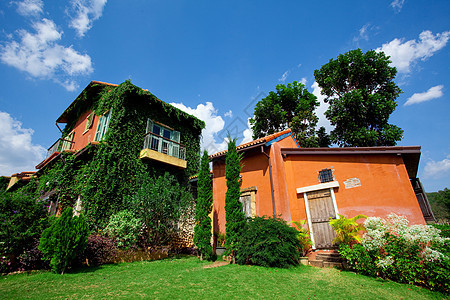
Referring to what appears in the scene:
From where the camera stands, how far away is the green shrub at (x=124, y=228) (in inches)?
330

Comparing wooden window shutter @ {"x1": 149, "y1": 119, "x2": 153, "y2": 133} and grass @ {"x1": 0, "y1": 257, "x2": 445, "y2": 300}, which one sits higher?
wooden window shutter @ {"x1": 149, "y1": 119, "x2": 153, "y2": 133}

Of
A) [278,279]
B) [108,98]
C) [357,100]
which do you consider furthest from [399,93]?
[108,98]

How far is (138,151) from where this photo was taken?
11.4m

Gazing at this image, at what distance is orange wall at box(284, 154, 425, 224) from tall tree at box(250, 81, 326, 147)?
1281cm

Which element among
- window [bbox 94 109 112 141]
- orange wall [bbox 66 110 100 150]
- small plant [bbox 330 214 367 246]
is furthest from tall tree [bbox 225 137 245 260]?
orange wall [bbox 66 110 100 150]

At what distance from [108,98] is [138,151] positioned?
379 cm

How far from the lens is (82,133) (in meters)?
13.7

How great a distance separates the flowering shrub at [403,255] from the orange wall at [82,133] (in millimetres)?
13755

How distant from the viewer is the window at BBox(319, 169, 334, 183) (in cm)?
836

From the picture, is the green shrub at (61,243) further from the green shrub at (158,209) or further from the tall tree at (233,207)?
the tall tree at (233,207)

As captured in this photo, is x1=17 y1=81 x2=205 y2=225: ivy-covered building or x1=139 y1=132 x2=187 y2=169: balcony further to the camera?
x1=139 y1=132 x2=187 y2=169: balcony

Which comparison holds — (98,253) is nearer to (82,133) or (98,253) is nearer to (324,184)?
(324,184)

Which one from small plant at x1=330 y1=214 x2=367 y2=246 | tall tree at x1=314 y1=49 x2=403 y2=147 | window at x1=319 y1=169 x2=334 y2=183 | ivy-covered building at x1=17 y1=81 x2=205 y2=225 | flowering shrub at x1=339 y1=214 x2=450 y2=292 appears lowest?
flowering shrub at x1=339 y1=214 x2=450 y2=292

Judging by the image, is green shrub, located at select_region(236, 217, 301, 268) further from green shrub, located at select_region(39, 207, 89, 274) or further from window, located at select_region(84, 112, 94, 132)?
window, located at select_region(84, 112, 94, 132)
